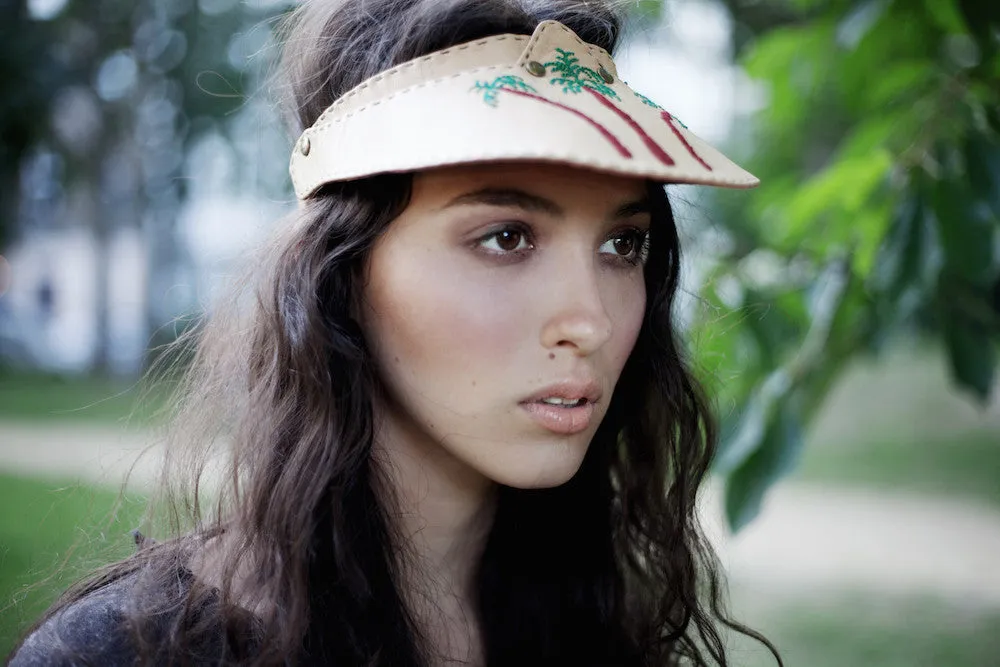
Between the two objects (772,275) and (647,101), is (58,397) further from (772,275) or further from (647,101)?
(647,101)

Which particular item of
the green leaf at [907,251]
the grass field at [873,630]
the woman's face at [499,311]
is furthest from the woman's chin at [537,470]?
the grass field at [873,630]

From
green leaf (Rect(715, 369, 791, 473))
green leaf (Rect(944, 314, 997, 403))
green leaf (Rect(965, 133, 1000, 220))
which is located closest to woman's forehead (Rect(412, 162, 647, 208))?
green leaf (Rect(715, 369, 791, 473))

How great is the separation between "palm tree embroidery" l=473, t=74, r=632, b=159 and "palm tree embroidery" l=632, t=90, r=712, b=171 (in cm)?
18

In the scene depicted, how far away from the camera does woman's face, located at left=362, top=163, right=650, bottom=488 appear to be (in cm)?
160

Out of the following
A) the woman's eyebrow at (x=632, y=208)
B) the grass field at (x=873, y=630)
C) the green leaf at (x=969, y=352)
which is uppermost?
the woman's eyebrow at (x=632, y=208)

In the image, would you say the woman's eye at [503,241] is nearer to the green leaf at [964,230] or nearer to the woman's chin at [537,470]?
the woman's chin at [537,470]

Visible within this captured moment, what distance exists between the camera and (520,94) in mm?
1551

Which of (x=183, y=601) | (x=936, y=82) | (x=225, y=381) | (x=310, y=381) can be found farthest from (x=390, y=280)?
(x=936, y=82)

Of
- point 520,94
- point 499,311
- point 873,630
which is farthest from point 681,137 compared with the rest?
A: point 873,630

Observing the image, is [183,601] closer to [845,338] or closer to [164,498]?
[164,498]

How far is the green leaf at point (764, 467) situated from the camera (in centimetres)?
244

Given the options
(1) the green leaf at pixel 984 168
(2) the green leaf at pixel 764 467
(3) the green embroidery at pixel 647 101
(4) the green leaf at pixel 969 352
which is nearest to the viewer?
(3) the green embroidery at pixel 647 101

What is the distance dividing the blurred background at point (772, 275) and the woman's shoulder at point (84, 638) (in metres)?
Result: 0.32

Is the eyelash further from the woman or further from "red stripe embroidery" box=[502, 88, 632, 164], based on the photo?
"red stripe embroidery" box=[502, 88, 632, 164]
